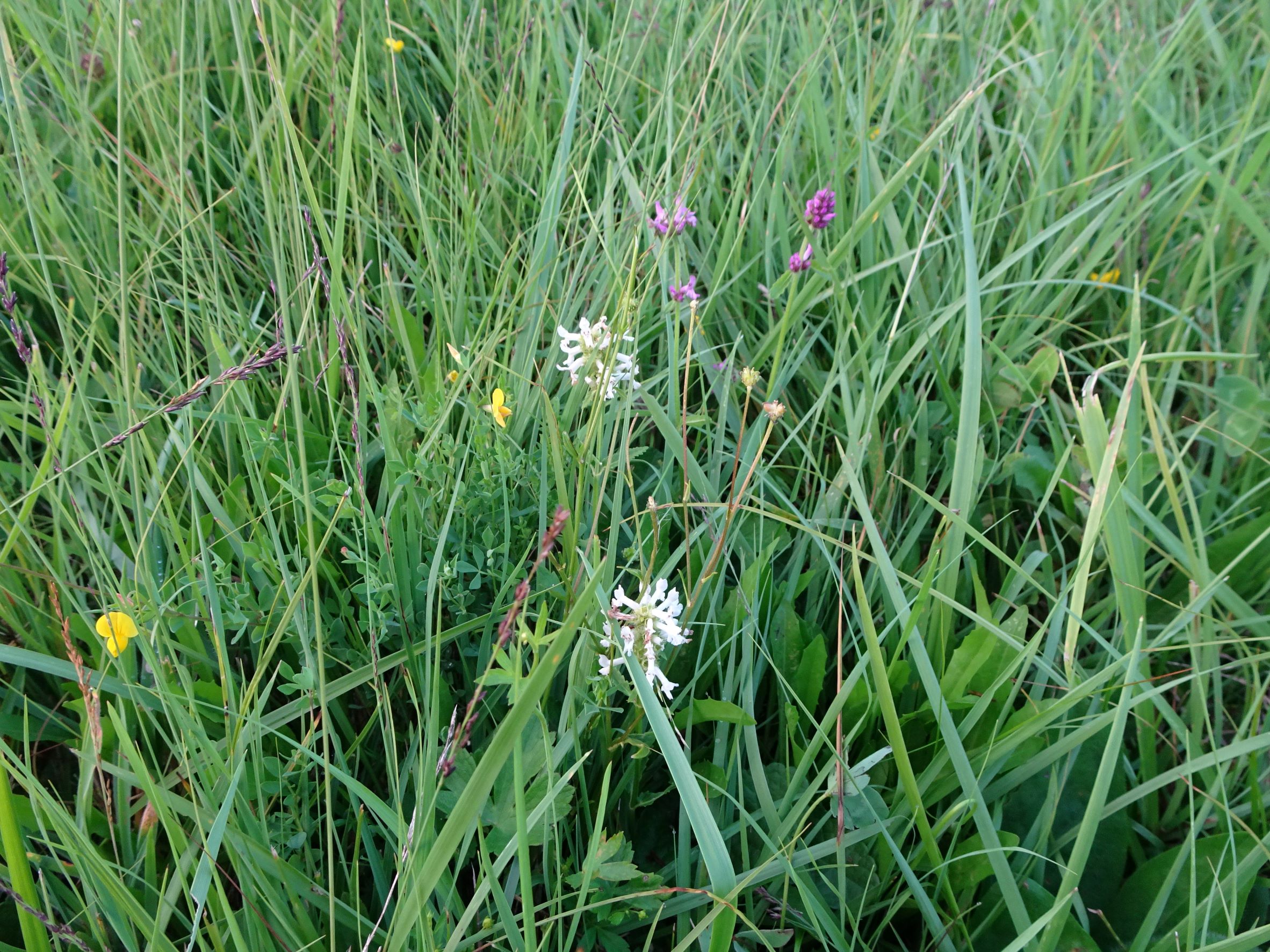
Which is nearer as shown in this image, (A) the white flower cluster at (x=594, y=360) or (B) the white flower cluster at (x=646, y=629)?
(B) the white flower cluster at (x=646, y=629)

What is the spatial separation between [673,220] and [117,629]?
69 cm

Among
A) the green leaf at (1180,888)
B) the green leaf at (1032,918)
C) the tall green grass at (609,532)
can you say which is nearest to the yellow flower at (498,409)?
the tall green grass at (609,532)

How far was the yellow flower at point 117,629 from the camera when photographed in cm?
78

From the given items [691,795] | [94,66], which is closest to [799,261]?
[691,795]

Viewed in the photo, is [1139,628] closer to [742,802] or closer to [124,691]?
[742,802]

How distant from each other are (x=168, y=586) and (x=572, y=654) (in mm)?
475

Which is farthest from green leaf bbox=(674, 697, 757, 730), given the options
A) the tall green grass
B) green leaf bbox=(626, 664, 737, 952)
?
green leaf bbox=(626, 664, 737, 952)

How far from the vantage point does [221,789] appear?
2.45 ft

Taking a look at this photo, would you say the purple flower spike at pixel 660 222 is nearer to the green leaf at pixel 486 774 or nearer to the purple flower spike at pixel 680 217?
the purple flower spike at pixel 680 217

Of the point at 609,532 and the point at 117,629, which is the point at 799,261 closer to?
the point at 609,532

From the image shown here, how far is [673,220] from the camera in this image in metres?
0.91

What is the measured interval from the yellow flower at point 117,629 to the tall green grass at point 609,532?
0.03 metres

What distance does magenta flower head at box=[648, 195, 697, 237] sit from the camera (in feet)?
3.00

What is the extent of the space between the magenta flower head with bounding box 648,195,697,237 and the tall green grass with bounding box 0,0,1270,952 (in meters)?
0.03
